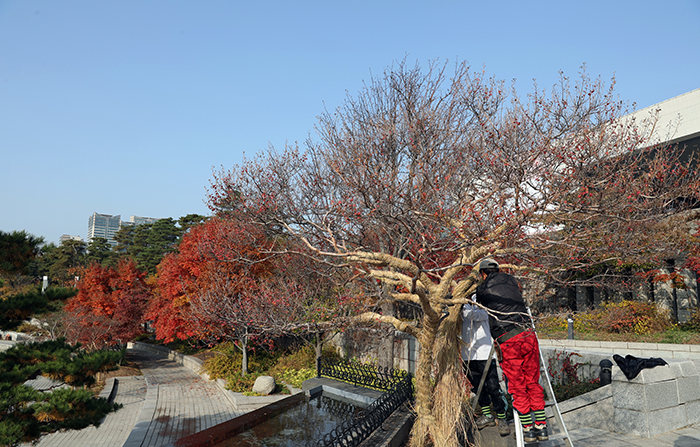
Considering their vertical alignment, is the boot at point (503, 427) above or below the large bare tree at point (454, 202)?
below

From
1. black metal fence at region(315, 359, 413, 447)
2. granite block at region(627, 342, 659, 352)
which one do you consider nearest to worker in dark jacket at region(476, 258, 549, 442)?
black metal fence at region(315, 359, 413, 447)

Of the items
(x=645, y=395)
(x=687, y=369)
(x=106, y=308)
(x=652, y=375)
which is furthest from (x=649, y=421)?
(x=106, y=308)

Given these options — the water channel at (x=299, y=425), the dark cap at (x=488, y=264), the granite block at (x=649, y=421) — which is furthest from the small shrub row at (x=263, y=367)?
the dark cap at (x=488, y=264)

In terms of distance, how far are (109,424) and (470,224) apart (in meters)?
11.8

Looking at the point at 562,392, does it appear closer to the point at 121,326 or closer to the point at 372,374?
the point at 372,374

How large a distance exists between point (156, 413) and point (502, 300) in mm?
11400

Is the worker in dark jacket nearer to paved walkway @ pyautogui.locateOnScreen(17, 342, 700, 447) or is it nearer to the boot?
the boot

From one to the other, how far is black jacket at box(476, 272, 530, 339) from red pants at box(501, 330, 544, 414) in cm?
17

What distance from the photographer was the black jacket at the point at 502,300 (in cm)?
457

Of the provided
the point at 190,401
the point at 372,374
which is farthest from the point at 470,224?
the point at 190,401

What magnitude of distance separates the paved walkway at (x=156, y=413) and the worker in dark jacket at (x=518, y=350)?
238 inches

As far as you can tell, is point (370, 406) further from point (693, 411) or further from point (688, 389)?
point (693, 411)

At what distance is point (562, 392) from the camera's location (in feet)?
23.7

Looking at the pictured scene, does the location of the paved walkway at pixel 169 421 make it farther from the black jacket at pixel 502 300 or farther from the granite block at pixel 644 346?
the granite block at pixel 644 346
